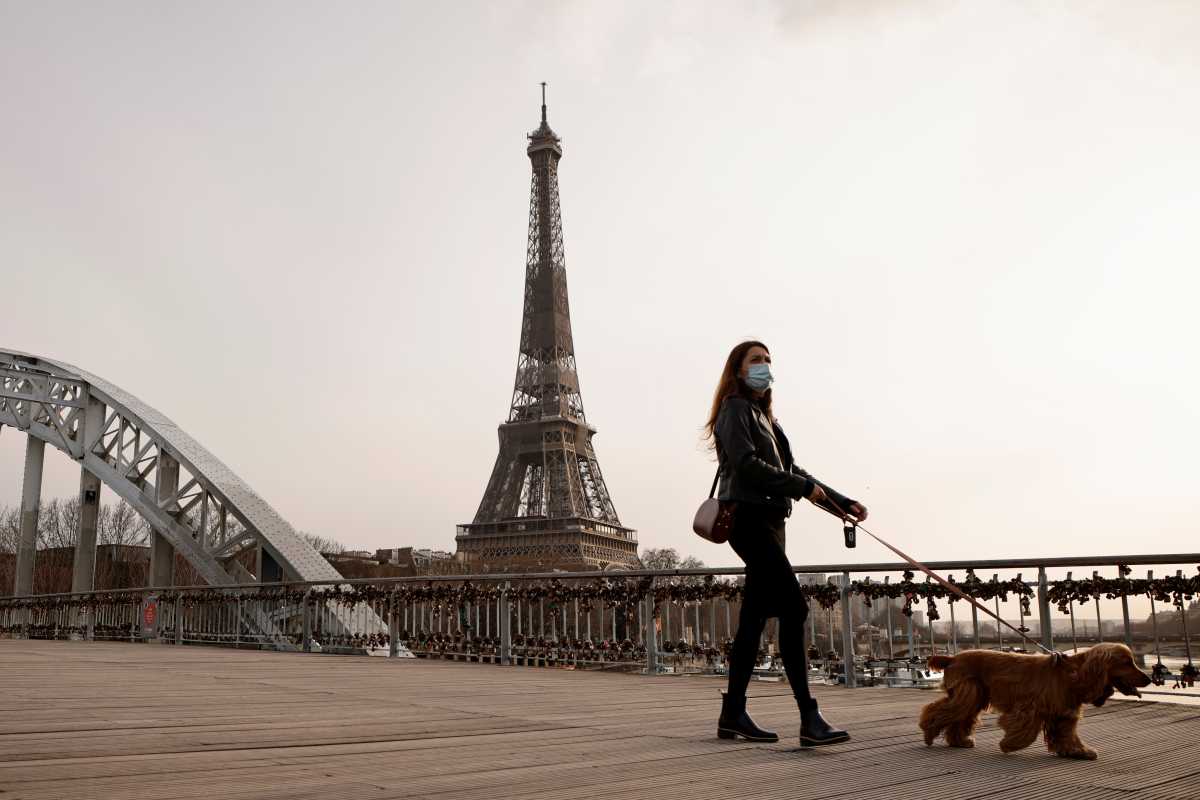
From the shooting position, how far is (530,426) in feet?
184

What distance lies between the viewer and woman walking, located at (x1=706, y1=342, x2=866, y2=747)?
3.43 metres

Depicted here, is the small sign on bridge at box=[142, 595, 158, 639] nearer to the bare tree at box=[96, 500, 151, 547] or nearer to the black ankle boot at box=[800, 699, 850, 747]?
the black ankle boot at box=[800, 699, 850, 747]

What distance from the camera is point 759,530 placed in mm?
3496

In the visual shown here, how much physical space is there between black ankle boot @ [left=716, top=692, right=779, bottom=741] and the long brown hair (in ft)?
3.15

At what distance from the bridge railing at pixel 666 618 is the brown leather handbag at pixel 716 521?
131 centimetres

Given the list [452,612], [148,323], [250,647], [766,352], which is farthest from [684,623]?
[148,323]

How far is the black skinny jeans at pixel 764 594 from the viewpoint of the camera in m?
3.45

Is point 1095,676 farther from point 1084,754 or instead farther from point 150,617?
point 150,617

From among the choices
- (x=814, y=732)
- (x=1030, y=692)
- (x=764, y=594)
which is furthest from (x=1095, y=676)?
(x=764, y=594)

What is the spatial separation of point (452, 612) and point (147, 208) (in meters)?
8.16

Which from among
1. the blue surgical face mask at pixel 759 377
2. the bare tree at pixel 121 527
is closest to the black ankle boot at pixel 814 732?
the blue surgical face mask at pixel 759 377

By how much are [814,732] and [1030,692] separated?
701mm

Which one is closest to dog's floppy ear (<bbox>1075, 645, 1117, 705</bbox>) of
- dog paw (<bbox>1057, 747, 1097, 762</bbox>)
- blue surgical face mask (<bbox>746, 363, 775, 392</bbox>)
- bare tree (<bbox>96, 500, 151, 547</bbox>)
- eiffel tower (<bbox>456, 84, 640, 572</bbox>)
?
dog paw (<bbox>1057, 747, 1097, 762</bbox>)

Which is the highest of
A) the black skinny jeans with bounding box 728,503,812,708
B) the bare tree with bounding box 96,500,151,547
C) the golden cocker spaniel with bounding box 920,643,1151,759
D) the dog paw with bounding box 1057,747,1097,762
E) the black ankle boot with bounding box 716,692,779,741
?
the bare tree with bounding box 96,500,151,547
